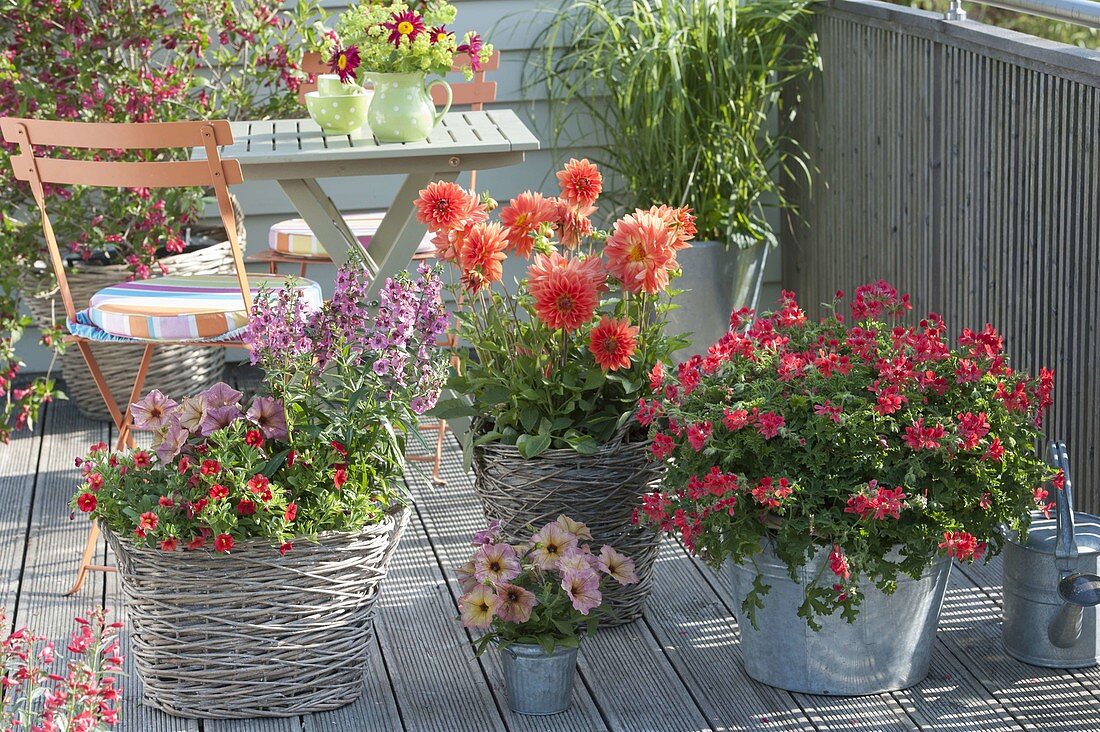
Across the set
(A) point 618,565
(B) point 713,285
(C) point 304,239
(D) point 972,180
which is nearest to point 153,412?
(A) point 618,565

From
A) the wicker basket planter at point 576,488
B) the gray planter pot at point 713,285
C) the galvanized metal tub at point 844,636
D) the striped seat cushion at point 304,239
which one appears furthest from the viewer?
the gray planter pot at point 713,285

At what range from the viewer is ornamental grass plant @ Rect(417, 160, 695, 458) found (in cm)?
237

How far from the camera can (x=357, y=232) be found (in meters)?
3.61

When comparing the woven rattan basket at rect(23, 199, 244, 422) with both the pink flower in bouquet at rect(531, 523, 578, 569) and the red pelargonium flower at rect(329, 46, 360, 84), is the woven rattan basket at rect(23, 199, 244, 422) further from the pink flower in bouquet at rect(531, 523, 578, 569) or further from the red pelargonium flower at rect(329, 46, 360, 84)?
the pink flower in bouquet at rect(531, 523, 578, 569)

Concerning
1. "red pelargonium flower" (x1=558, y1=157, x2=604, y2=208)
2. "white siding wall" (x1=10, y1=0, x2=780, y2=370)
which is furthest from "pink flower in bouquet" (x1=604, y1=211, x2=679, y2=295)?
"white siding wall" (x1=10, y1=0, x2=780, y2=370)

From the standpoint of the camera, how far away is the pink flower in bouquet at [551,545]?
7.56 feet

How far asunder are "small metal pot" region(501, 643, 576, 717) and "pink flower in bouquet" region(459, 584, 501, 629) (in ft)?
0.20

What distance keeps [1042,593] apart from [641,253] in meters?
0.92

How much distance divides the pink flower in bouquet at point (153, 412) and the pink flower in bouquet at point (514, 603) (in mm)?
631

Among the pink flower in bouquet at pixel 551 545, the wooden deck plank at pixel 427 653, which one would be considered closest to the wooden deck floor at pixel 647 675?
the wooden deck plank at pixel 427 653

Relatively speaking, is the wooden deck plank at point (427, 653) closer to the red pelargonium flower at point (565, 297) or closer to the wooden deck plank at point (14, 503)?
the red pelargonium flower at point (565, 297)

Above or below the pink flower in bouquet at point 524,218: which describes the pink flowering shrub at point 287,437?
below

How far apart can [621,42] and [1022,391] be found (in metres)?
2.12

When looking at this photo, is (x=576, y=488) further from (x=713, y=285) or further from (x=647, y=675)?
(x=713, y=285)
